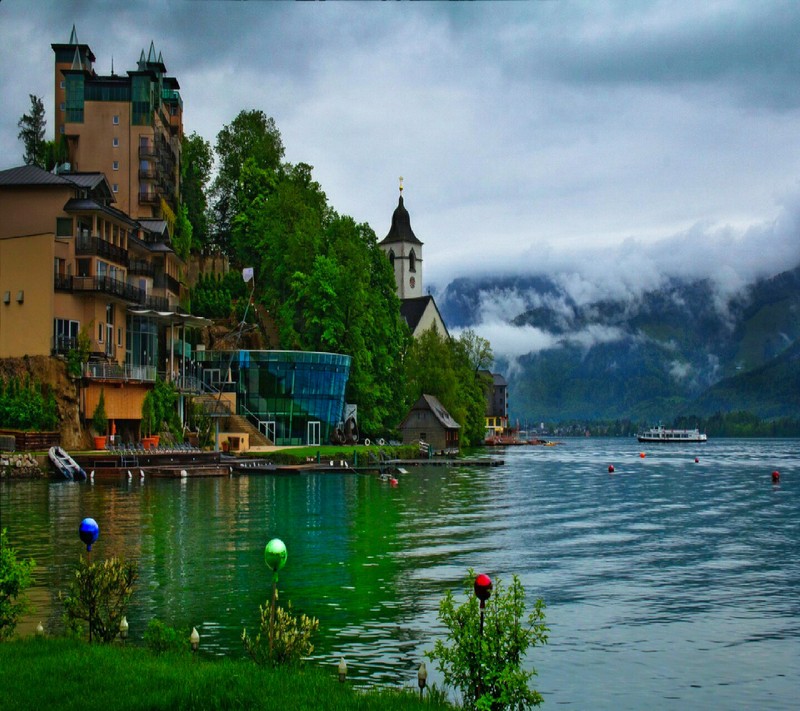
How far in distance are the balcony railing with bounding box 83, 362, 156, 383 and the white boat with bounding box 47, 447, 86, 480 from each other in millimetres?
9306

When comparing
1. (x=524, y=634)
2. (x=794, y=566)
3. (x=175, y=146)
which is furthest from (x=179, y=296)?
(x=524, y=634)

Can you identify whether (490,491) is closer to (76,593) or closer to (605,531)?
(605,531)

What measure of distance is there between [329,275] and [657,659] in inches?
3209

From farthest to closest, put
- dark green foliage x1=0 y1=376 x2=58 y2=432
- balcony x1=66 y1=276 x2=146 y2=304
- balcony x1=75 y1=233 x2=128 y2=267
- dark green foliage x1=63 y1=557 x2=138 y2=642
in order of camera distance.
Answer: balcony x1=75 y1=233 x2=128 y2=267, balcony x1=66 y1=276 x2=146 y2=304, dark green foliage x1=0 y1=376 x2=58 y2=432, dark green foliage x1=63 y1=557 x2=138 y2=642

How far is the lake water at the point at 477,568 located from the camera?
2164 centimetres

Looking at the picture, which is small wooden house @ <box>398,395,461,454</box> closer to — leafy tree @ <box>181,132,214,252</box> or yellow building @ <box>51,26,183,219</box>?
leafy tree @ <box>181,132,214,252</box>

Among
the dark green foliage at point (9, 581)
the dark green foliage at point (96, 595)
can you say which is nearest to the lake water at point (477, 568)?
the dark green foliage at point (96, 595)

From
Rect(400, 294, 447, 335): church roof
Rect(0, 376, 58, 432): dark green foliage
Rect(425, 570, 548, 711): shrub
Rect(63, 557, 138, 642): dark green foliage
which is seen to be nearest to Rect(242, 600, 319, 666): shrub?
Rect(425, 570, 548, 711): shrub

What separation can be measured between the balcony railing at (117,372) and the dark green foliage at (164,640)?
6061cm

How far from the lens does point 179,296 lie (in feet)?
342

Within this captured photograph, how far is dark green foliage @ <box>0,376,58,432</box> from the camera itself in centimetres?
7250

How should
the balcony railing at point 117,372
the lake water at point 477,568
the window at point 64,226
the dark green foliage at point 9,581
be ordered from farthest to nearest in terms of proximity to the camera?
the window at point 64,226
the balcony railing at point 117,372
the lake water at point 477,568
the dark green foliage at point 9,581

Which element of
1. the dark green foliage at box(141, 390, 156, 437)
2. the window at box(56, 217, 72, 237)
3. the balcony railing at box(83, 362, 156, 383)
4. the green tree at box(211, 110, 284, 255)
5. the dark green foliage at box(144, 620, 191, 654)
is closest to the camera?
the dark green foliage at box(144, 620, 191, 654)

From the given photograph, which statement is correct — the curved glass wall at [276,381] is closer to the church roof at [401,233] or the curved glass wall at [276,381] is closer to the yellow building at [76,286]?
the yellow building at [76,286]
